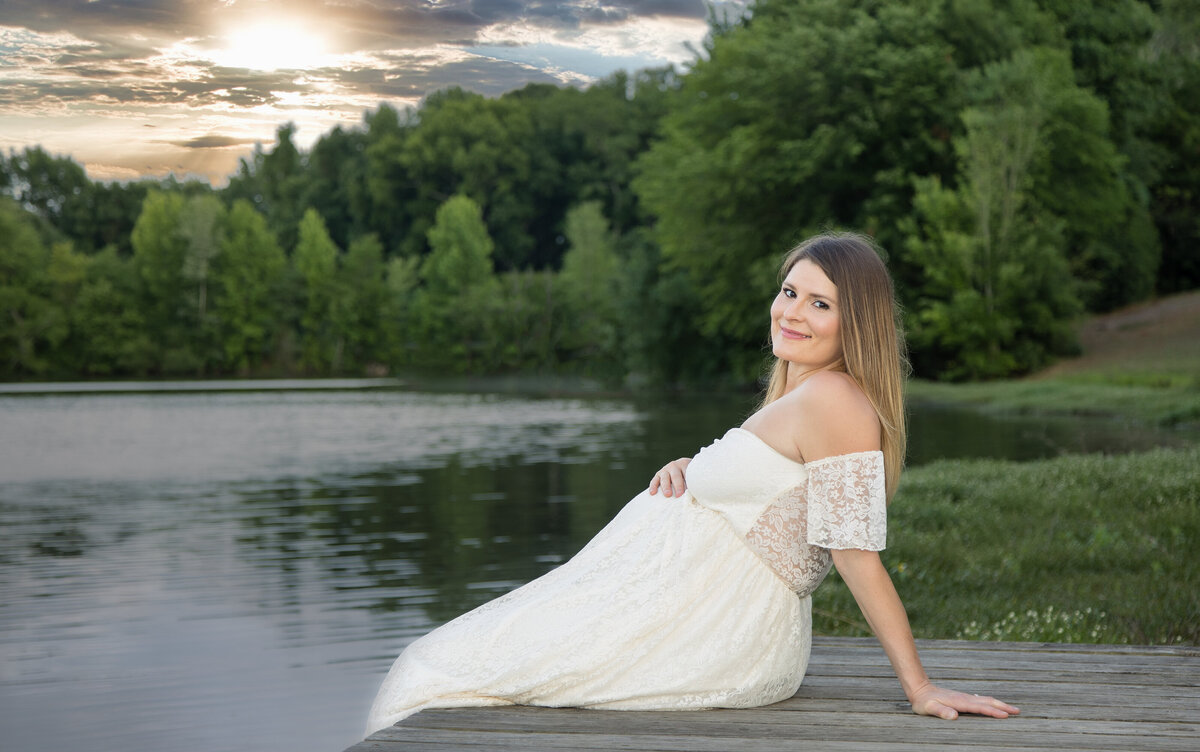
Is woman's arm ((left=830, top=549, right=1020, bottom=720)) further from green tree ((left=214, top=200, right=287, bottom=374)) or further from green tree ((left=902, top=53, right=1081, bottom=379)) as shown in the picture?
green tree ((left=214, top=200, right=287, bottom=374))

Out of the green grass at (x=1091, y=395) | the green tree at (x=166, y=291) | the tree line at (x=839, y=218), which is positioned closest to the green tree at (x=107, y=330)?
the tree line at (x=839, y=218)

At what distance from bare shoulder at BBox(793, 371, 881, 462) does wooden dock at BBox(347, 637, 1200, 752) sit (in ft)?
2.37

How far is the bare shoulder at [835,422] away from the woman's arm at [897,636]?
0.91 feet

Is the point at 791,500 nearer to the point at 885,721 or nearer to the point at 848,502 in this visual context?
the point at 848,502

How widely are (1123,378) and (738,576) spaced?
91.4ft

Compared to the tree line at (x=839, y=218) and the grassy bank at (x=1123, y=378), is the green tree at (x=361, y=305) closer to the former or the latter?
the tree line at (x=839, y=218)

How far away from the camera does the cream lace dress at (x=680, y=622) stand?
332 centimetres

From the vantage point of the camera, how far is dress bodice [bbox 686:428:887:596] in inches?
126

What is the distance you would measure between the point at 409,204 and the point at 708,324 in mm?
42012

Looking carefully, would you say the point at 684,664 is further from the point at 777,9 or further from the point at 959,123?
the point at 777,9

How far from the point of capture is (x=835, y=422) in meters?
3.23

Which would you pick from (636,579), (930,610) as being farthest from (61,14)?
(636,579)

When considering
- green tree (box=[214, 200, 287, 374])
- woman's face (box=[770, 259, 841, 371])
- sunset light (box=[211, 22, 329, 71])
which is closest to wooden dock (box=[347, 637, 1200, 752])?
woman's face (box=[770, 259, 841, 371])

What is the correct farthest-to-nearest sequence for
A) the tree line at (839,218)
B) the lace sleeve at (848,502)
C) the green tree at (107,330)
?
the green tree at (107,330) < the tree line at (839,218) < the lace sleeve at (848,502)
